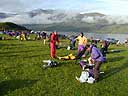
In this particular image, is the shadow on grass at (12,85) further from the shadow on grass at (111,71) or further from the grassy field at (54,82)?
the shadow on grass at (111,71)

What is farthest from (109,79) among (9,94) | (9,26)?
(9,26)

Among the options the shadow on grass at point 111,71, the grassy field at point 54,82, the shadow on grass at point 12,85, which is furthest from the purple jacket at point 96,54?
the shadow on grass at point 12,85

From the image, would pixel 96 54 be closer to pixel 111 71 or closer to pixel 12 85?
pixel 111 71

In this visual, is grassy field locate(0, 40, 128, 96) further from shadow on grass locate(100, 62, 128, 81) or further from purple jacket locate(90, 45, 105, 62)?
purple jacket locate(90, 45, 105, 62)

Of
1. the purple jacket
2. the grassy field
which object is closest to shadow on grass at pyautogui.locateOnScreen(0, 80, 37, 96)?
the grassy field

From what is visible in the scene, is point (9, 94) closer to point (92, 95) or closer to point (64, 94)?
point (64, 94)

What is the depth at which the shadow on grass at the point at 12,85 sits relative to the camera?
19916 mm

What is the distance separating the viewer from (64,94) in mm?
19828

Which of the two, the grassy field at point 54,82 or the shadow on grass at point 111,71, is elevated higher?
the grassy field at point 54,82

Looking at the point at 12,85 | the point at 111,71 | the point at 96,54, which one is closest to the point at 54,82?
the point at 12,85

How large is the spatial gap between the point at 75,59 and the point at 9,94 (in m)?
15.9

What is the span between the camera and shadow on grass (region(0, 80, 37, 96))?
65.3ft

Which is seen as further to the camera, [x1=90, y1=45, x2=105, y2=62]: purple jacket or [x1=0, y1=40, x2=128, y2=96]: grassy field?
[x1=90, y1=45, x2=105, y2=62]: purple jacket

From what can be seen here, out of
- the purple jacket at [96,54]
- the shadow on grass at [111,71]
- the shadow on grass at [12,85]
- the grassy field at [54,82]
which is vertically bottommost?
the shadow on grass at [111,71]
